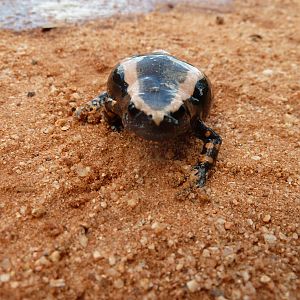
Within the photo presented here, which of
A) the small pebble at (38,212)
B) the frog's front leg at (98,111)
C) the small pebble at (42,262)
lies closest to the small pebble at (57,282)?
the small pebble at (42,262)

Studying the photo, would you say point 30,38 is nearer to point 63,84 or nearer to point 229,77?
point 63,84

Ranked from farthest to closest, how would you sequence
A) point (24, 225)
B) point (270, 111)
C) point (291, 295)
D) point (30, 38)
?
1. point (30, 38)
2. point (270, 111)
3. point (24, 225)
4. point (291, 295)

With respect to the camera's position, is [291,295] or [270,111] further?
[270,111]

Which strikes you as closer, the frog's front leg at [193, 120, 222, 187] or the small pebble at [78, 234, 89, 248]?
the small pebble at [78, 234, 89, 248]

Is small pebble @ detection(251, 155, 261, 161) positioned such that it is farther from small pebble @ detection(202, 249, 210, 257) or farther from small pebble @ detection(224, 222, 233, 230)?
small pebble @ detection(202, 249, 210, 257)

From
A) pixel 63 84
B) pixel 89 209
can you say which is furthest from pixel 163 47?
pixel 89 209

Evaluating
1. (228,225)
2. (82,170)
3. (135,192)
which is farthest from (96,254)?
(228,225)

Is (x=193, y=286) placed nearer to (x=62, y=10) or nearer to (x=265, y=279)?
(x=265, y=279)

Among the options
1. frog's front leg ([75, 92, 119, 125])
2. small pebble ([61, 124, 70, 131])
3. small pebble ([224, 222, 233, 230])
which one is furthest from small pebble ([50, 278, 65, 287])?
frog's front leg ([75, 92, 119, 125])
